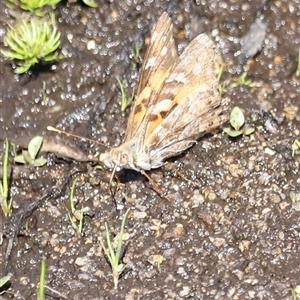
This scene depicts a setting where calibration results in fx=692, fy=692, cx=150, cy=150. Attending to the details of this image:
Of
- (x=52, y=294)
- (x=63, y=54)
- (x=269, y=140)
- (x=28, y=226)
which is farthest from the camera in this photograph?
(x=63, y=54)

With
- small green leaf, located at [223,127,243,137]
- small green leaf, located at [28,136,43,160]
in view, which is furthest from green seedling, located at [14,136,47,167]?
small green leaf, located at [223,127,243,137]

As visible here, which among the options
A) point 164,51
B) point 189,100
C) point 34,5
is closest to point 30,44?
point 34,5

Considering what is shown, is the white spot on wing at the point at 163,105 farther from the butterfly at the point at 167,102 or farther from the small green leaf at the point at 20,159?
the small green leaf at the point at 20,159

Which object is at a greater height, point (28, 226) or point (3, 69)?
point (3, 69)

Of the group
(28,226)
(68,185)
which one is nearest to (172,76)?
(68,185)

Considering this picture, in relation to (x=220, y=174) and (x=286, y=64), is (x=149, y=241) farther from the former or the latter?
(x=286, y=64)

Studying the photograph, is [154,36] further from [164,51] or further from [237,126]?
[237,126]

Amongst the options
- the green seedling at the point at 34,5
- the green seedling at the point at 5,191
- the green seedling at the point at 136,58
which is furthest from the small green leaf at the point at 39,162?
the green seedling at the point at 34,5
